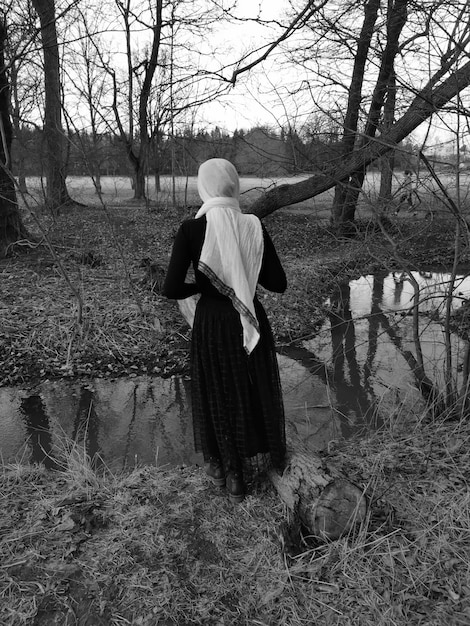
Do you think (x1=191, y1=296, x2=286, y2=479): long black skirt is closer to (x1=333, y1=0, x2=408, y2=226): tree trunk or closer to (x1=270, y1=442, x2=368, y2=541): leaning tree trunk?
(x1=270, y1=442, x2=368, y2=541): leaning tree trunk

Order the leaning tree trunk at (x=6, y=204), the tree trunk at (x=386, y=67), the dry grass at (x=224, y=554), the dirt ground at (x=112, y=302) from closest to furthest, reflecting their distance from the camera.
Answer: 1. the dry grass at (x=224, y=554)
2. the tree trunk at (x=386, y=67)
3. the dirt ground at (x=112, y=302)
4. the leaning tree trunk at (x=6, y=204)


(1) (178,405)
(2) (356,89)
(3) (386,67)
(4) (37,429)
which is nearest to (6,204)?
(4) (37,429)

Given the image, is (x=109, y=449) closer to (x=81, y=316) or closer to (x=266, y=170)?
(x=81, y=316)

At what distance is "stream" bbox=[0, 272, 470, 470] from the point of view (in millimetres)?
3924

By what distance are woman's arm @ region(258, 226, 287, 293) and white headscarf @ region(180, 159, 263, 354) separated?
0.31 feet

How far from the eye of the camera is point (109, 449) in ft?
13.2

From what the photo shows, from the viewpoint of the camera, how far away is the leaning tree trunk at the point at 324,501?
7.53 ft

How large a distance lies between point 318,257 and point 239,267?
8.76m

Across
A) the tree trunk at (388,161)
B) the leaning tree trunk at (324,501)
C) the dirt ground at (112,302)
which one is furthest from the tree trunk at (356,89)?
the leaning tree trunk at (324,501)

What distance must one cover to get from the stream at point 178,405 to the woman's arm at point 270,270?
99 cm

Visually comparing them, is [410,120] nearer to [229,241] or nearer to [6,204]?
[229,241]

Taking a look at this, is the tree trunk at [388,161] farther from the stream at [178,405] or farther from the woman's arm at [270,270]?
the woman's arm at [270,270]

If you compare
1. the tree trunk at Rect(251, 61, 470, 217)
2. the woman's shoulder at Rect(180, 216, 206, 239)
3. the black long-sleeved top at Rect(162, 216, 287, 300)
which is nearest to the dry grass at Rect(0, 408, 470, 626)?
the black long-sleeved top at Rect(162, 216, 287, 300)

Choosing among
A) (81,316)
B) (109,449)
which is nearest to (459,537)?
(109,449)
